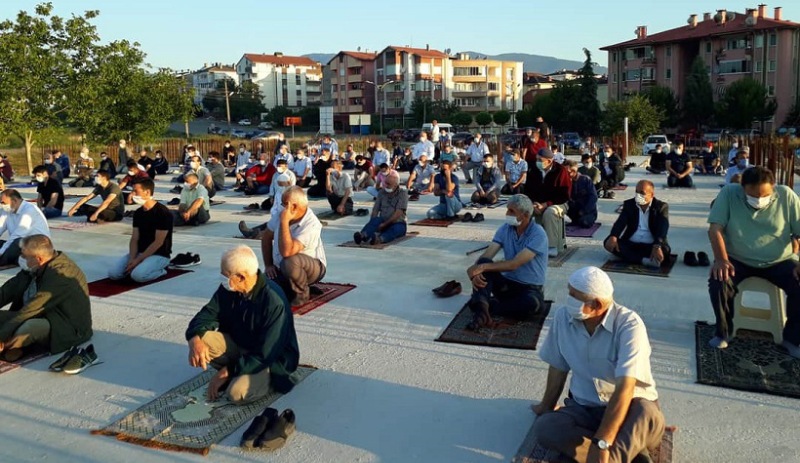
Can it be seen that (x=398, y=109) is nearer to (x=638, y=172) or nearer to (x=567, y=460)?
(x=638, y=172)

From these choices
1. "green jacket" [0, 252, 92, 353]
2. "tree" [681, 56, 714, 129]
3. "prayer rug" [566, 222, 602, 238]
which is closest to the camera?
"green jacket" [0, 252, 92, 353]

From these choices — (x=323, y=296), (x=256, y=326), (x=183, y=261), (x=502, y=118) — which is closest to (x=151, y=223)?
Result: (x=183, y=261)

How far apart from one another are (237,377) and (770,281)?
4.09 metres

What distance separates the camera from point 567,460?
12.0ft

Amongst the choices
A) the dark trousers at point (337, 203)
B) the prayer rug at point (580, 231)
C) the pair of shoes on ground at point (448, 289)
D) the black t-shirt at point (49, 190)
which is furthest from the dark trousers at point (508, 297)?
the black t-shirt at point (49, 190)

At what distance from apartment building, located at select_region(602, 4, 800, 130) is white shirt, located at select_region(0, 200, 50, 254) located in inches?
2327

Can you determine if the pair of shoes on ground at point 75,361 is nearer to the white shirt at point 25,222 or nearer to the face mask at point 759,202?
the white shirt at point 25,222

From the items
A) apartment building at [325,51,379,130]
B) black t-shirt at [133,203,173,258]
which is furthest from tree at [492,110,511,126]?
black t-shirt at [133,203,173,258]

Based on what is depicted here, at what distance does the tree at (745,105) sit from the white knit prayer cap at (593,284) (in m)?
54.6

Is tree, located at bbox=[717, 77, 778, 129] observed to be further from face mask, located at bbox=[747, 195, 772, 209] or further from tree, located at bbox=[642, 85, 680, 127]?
face mask, located at bbox=[747, 195, 772, 209]

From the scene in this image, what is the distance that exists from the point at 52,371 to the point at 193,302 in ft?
6.72

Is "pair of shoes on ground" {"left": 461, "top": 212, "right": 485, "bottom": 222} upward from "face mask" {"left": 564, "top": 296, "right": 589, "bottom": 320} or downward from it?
downward

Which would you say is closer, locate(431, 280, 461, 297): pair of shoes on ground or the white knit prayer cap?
the white knit prayer cap

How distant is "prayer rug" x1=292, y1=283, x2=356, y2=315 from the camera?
684 centimetres
